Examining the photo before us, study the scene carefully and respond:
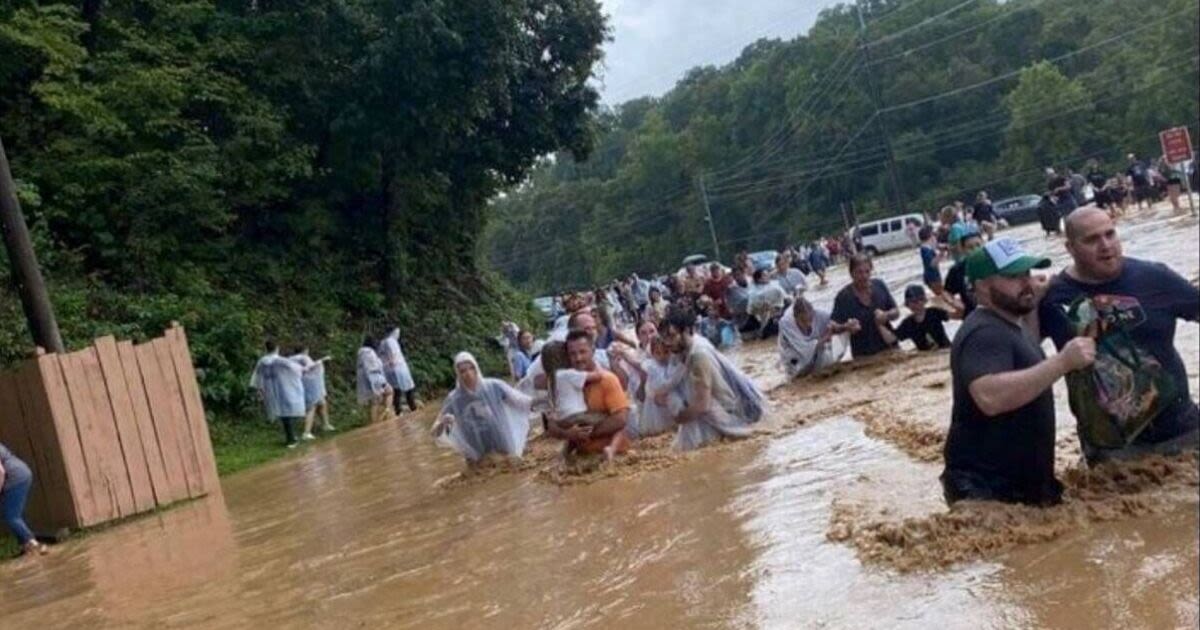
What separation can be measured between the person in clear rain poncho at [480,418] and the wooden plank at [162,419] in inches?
148

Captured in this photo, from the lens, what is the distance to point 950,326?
1413 centimetres

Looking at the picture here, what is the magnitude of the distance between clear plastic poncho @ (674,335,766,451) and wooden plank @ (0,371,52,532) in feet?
22.4

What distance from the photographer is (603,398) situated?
985cm

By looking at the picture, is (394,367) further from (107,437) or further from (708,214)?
(708,214)

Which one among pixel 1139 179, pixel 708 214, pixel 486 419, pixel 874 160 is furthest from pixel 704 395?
pixel 708 214

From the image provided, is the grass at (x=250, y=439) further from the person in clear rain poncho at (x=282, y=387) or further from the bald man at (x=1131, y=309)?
the bald man at (x=1131, y=309)

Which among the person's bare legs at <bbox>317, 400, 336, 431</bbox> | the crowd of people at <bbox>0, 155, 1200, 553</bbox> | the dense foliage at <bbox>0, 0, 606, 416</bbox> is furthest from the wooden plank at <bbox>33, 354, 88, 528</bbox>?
the person's bare legs at <bbox>317, 400, 336, 431</bbox>

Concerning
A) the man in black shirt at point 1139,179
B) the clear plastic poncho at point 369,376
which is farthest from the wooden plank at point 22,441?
the man in black shirt at point 1139,179

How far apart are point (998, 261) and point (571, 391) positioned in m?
5.57

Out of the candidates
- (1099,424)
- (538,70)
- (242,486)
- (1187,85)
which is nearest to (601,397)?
(1099,424)

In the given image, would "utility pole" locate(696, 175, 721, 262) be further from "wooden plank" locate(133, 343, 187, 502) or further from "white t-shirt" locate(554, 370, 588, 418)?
"white t-shirt" locate(554, 370, 588, 418)

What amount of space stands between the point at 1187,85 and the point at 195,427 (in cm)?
1330

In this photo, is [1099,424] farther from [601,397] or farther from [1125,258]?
[601,397]

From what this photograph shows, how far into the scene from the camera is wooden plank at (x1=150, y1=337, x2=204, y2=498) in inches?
526
